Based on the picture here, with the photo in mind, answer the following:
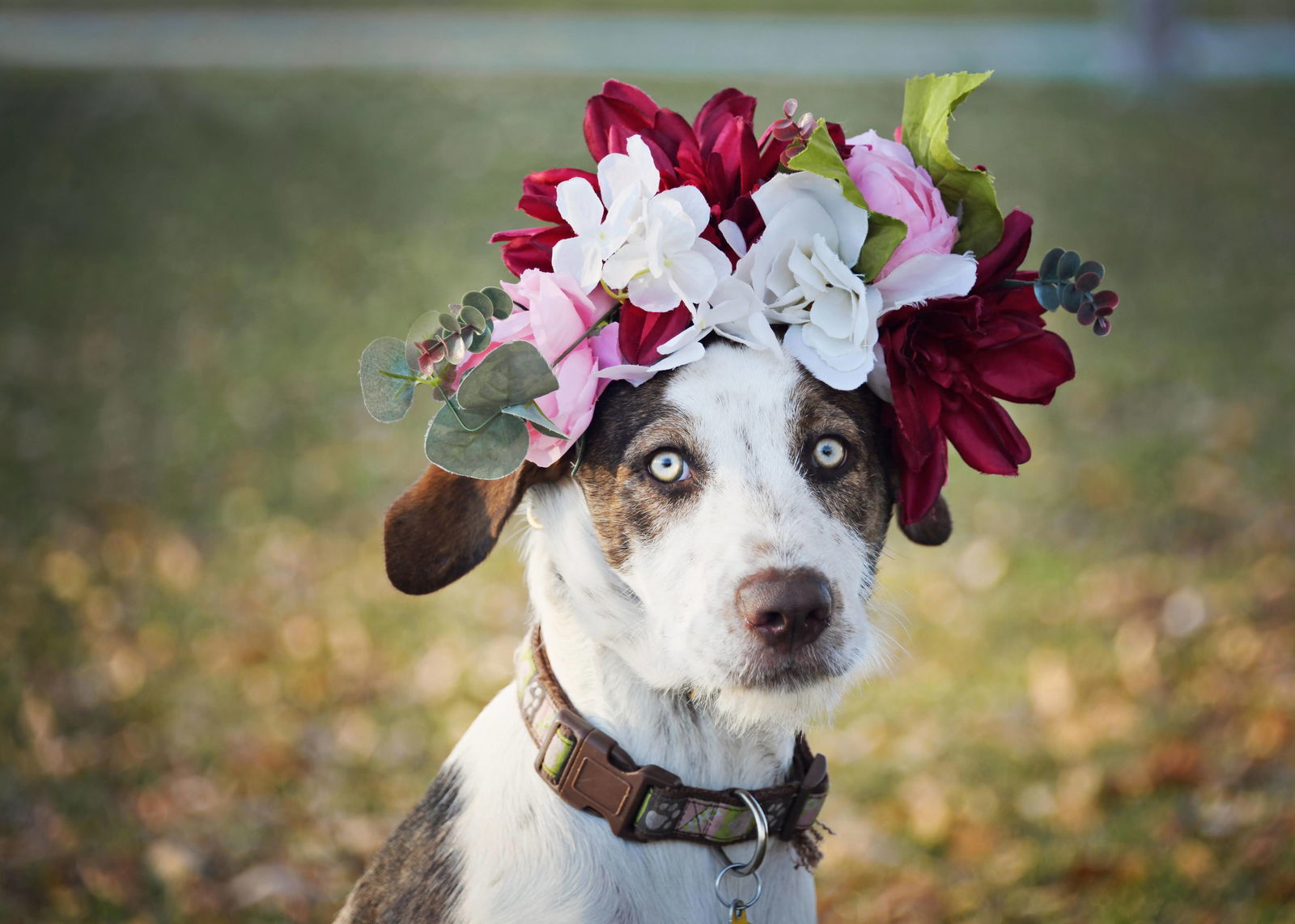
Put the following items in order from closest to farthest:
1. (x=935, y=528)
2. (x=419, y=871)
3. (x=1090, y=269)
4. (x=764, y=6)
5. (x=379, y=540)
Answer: (x=1090, y=269)
(x=419, y=871)
(x=935, y=528)
(x=379, y=540)
(x=764, y=6)

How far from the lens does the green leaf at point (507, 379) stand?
2033 millimetres

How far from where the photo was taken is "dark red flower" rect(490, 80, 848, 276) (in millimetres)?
2270

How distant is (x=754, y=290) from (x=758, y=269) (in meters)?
0.04

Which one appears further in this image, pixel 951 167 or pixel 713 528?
pixel 951 167

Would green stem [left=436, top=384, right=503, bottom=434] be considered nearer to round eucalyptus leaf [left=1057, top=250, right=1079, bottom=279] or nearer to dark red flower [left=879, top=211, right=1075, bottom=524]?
dark red flower [left=879, top=211, right=1075, bottom=524]

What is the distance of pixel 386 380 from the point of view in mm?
2107

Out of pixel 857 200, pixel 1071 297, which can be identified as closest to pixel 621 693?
pixel 857 200

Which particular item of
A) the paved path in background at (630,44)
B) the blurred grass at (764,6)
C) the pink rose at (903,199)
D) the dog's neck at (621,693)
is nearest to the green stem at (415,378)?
the dog's neck at (621,693)

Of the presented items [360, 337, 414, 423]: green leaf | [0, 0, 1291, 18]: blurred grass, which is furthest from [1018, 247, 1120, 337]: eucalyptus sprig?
[0, 0, 1291, 18]: blurred grass

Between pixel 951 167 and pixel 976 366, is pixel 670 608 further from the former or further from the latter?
pixel 951 167

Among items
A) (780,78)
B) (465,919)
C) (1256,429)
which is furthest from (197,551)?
(780,78)

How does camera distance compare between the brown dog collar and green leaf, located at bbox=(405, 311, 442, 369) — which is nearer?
green leaf, located at bbox=(405, 311, 442, 369)

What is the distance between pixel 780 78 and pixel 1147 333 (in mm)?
7592

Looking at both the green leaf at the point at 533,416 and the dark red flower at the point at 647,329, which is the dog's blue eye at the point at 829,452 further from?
the green leaf at the point at 533,416
